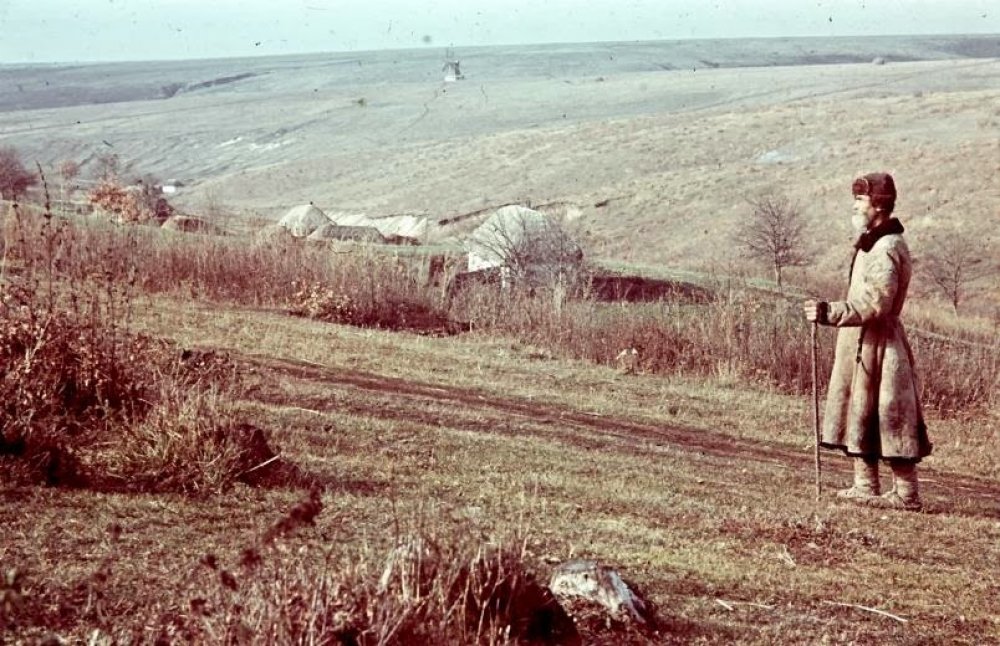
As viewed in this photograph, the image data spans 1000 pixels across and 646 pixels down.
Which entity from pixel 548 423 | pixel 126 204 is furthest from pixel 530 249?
pixel 548 423

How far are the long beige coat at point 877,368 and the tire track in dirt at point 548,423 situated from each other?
5.20 feet

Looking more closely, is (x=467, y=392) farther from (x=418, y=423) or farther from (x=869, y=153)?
(x=869, y=153)

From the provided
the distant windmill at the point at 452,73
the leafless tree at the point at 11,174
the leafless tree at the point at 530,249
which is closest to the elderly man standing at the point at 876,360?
the leafless tree at the point at 530,249

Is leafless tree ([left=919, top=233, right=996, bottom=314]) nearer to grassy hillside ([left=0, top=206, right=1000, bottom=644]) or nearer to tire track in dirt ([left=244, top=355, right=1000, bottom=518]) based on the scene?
grassy hillside ([left=0, top=206, right=1000, bottom=644])

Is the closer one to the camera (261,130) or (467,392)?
(467,392)

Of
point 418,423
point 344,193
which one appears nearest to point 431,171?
point 344,193

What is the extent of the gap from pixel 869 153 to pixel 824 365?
43.3 metres

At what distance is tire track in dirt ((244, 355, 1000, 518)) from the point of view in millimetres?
11273

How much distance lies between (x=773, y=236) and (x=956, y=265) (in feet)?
17.4

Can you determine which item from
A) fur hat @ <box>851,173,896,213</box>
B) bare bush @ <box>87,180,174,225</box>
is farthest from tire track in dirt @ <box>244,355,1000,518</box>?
bare bush @ <box>87,180,174,225</box>

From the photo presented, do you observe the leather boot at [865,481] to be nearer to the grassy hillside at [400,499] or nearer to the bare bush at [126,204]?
the grassy hillside at [400,499]

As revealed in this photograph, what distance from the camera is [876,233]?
8.80 meters

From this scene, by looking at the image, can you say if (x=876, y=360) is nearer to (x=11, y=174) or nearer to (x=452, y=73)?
(x=11, y=174)

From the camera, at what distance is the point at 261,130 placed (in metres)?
91.0
